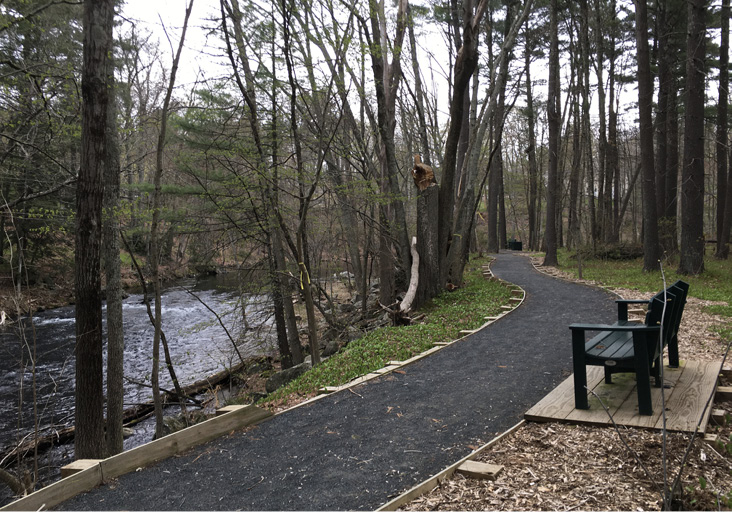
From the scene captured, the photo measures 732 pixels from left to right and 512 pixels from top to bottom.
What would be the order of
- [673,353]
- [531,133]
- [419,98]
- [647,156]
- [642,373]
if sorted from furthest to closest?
1. [531,133]
2. [647,156]
3. [419,98]
4. [673,353]
5. [642,373]

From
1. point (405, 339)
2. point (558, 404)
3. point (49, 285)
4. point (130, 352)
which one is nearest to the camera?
point (558, 404)

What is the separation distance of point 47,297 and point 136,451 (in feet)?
58.2

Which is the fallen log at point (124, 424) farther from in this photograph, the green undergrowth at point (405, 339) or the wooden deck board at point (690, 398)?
the wooden deck board at point (690, 398)

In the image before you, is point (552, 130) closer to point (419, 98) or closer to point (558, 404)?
point (419, 98)

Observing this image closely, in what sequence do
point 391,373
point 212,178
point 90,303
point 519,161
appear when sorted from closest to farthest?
point 90,303 → point 391,373 → point 212,178 → point 519,161

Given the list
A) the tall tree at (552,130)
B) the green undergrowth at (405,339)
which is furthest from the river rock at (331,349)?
the tall tree at (552,130)

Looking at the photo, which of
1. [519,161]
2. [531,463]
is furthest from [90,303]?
[519,161]

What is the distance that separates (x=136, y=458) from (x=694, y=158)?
581 inches

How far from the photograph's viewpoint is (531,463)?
3.34m

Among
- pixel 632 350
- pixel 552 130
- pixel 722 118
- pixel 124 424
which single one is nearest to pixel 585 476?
pixel 632 350

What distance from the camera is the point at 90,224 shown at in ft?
18.5

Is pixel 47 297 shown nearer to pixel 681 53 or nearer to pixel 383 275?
pixel 383 275

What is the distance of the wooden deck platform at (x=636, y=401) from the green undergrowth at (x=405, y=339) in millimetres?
2728

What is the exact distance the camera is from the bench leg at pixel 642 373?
3.79 metres
